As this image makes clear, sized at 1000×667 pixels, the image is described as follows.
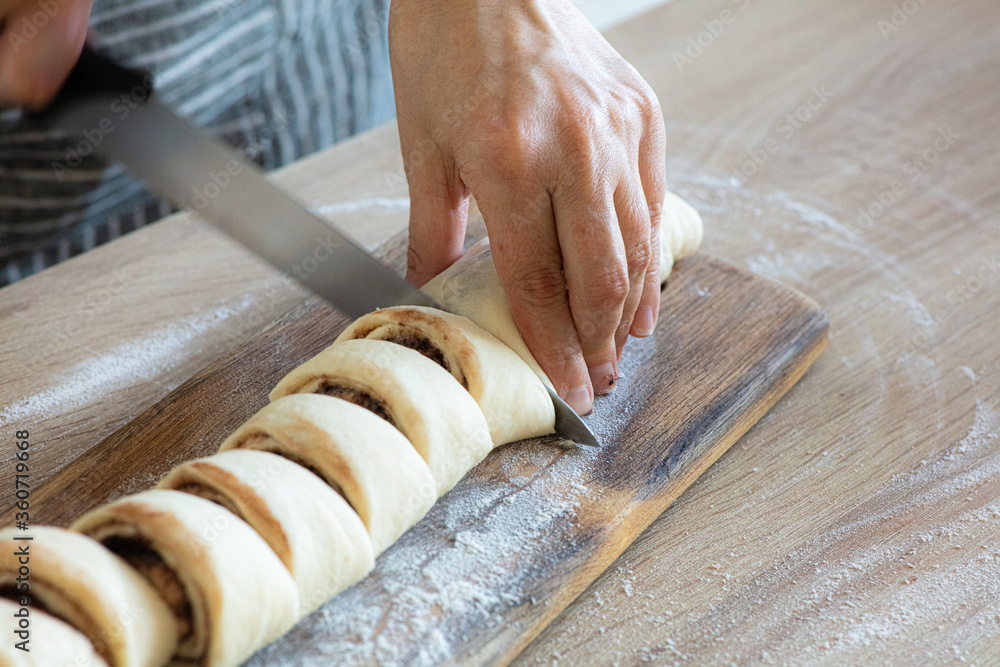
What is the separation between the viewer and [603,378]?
1.54 metres

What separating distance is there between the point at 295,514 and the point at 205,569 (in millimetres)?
140

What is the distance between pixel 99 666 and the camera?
98 cm

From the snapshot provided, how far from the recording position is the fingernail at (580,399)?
4.88ft

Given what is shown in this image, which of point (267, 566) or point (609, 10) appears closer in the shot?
point (267, 566)

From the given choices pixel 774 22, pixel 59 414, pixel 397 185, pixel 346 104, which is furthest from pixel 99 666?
pixel 774 22

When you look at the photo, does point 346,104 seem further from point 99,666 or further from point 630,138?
point 99,666

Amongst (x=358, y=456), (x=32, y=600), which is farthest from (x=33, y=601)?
(x=358, y=456)

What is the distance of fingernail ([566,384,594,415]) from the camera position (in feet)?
4.88

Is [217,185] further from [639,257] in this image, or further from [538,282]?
[639,257]

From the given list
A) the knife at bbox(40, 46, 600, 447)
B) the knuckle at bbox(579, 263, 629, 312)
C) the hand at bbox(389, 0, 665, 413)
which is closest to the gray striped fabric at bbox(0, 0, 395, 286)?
the knife at bbox(40, 46, 600, 447)

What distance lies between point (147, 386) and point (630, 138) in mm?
1137

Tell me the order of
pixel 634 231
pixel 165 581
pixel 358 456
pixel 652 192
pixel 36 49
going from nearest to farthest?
pixel 165 581, pixel 358 456, pixel 36 49, pixel 634 231, pixel 652 192

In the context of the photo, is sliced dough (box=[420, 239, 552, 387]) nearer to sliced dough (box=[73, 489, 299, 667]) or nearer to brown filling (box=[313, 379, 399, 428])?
brown filling (box=[313, 379, 399, 428])

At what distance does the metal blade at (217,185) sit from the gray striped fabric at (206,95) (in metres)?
0.77
